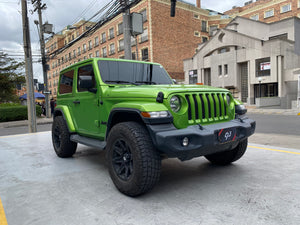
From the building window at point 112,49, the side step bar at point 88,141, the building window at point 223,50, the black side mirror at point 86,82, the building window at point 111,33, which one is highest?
the building window at point 111,33

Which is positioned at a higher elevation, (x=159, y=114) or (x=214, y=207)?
(x=159, y=114)

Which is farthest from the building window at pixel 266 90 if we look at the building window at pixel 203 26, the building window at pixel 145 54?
the building window at pixel 203 26

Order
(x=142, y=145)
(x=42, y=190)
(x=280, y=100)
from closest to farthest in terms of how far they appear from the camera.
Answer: (x=142, y=145)
(x=42, y=190)
(x=280, y=100)

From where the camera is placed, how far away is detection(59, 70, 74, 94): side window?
4707 mm

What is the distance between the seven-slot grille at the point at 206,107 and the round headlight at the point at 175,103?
4.5 inches

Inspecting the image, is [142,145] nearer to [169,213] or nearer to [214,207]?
[169,213]

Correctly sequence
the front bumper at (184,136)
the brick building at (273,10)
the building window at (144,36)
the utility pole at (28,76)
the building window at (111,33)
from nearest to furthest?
1. the front bumper at (184,136)
2. the utility pole at (28,76)
3. the building window at (144,36)
4. the brick building at (273,10)
5. the building window at (111,33)

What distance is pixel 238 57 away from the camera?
2945cm

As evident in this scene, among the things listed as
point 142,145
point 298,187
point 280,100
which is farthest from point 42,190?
point 280,100

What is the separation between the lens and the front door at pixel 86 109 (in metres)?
Result: 3.81

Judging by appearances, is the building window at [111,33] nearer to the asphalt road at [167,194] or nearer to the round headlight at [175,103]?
the asphalt road at [167,194]

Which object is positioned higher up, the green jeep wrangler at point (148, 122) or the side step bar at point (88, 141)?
the green jeep wrangler at point (148, 122)

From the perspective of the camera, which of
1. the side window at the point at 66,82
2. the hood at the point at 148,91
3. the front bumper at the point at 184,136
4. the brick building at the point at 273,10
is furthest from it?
the brick building at the point at 273,10

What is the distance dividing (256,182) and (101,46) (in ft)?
141
